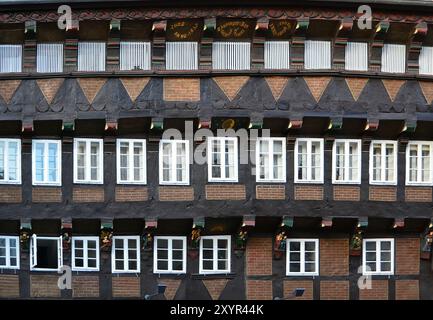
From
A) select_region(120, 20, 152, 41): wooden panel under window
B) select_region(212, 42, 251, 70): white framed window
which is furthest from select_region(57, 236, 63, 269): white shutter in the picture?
select_region(212, 42, 251, 70): white framed window

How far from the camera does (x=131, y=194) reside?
92.4 feet

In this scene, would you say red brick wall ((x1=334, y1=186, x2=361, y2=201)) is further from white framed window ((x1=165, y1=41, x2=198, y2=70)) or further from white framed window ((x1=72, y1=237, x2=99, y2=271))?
white framed window ((x1=72, y1=237, x2=99, y2=271))

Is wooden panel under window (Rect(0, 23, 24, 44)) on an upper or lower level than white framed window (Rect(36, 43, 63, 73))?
upper

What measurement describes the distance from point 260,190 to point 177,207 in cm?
194

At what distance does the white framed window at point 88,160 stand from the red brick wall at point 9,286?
2.67 m

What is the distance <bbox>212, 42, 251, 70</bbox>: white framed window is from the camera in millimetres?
28391

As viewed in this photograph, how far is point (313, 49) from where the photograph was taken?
94.1 ft

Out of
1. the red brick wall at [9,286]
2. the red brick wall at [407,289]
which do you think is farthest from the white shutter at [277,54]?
the red brick wall at [9,286]

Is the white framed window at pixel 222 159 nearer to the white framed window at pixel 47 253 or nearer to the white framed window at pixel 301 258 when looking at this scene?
the white framed window at pixel 301 258

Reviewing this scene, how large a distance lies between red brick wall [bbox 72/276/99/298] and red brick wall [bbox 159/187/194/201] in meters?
2.47

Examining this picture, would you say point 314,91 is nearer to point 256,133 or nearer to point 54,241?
point 256,133

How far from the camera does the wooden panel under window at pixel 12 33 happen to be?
92.5 feet

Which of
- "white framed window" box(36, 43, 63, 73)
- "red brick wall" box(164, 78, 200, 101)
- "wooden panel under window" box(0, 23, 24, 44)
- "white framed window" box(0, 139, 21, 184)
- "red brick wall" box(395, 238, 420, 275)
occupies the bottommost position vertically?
"red brick wall" box(395, 238, 420, 275)

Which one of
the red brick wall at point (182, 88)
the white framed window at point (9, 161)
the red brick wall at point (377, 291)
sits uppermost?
the red brick wall at point (182, 88)
